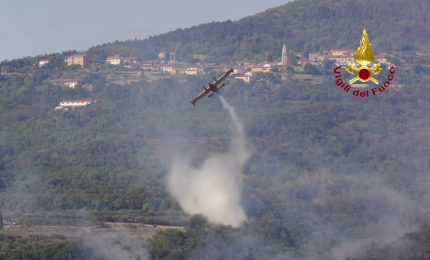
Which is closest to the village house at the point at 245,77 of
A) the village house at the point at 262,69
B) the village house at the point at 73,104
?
the village house at the point at 262,69

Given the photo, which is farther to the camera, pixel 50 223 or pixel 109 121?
pixel 109 121

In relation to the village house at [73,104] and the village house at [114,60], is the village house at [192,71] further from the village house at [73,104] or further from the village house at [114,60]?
the village house at [73,104]

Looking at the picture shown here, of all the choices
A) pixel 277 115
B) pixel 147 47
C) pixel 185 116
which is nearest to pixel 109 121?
pixel 185 116

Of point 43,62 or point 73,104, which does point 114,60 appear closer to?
point 43,62

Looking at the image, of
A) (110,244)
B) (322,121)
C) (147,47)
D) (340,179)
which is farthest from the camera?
(147,47)

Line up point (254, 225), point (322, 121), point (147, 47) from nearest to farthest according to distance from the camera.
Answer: point (254, 225)
point (322, 121)
point (147, 47)

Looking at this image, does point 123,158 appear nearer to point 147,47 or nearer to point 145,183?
point 145,183
